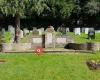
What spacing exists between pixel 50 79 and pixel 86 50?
392 inches

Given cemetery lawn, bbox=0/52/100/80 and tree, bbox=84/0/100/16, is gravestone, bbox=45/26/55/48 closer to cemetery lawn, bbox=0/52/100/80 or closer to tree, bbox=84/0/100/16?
cemetery lawn, bbox=0/52/100/80

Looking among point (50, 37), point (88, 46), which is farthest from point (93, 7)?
point (88, 46)

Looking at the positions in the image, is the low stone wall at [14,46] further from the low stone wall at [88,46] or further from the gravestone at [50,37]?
the low stone wall at [88,46]

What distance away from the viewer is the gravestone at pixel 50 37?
3003 cm

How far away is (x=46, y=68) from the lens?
17.7m

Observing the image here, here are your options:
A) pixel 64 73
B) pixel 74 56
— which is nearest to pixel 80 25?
pixel 74 56

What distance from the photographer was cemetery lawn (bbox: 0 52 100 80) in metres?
16.3

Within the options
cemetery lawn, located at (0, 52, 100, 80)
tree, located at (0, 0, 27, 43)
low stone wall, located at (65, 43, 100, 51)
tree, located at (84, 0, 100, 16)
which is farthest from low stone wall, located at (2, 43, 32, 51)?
tree, located at (84, 0, 100, 16)

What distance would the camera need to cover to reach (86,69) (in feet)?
57.8

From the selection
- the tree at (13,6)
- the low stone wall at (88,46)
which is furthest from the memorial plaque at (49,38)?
the low stone wall at (88,46)

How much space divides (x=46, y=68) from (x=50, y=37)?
12719 millimetres

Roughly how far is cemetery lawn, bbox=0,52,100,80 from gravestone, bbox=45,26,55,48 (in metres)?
9.12

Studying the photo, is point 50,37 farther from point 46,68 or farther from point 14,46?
point 46,68

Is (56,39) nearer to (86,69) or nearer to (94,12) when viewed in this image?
(86,69)
